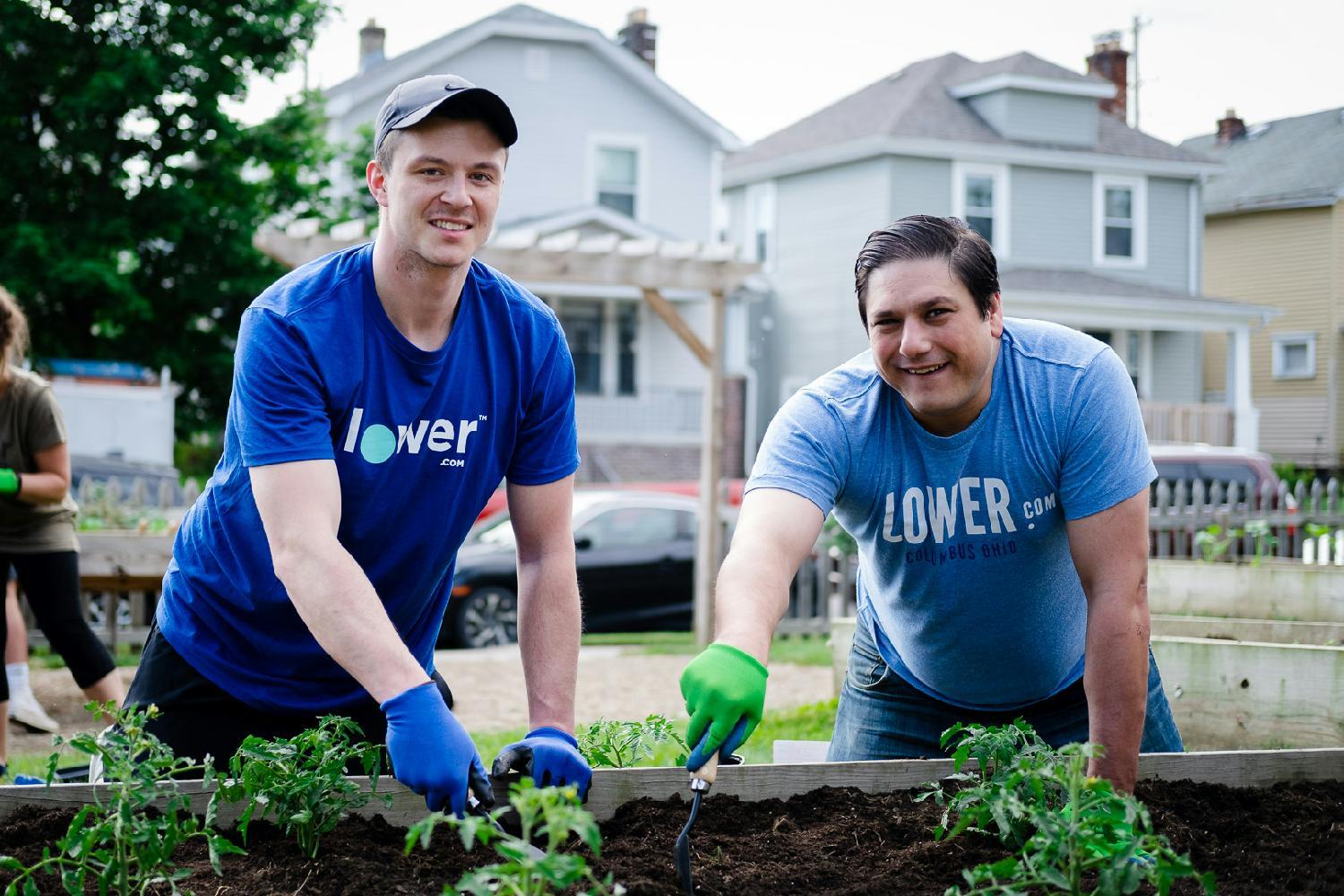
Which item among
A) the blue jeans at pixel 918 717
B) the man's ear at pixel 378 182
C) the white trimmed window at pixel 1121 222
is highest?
the white trimmed window at pixel 1121 222

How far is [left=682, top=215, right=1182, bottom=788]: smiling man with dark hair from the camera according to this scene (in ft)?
8.43

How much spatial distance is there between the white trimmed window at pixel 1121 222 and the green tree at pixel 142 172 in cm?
1351

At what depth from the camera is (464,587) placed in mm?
10547

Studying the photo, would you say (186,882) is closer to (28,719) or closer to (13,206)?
(28,719)

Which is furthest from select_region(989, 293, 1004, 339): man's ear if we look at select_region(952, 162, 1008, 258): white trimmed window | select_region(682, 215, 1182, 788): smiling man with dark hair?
select_region(952, 162, 1008, 258): white trimmed window

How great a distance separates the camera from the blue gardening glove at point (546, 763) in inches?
90.7

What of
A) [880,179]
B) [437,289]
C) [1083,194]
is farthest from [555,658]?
[1083,194]

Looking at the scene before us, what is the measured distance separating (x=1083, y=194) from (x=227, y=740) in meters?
23.0

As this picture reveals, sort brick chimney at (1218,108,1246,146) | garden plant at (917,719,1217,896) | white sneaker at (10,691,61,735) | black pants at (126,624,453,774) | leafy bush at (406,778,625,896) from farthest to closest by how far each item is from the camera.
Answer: brick chimney at (1218,108,1246,146), white sneaker at (10,691,61,735), black pants at (126,624,453,774), garden plant at (917,719,1217,896), leafy bush at (406,778,625,896)

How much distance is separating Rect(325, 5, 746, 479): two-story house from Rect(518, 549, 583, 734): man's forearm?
64.1 feet

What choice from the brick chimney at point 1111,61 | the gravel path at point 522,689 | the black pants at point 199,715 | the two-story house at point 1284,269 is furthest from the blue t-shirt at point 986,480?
the brick chimney at point 1111,61

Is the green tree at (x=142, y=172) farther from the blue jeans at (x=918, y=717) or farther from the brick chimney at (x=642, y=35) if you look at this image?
the blue jeans at (x=918, y=717)

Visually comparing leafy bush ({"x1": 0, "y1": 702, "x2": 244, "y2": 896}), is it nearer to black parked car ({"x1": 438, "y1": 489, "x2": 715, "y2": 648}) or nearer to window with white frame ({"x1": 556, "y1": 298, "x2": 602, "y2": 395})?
black parked car ({"x1": 438, "y1": 489, "x2": 715, "y2": 648})

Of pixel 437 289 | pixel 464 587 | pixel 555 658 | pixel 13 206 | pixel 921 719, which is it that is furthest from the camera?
pixel 13 206
